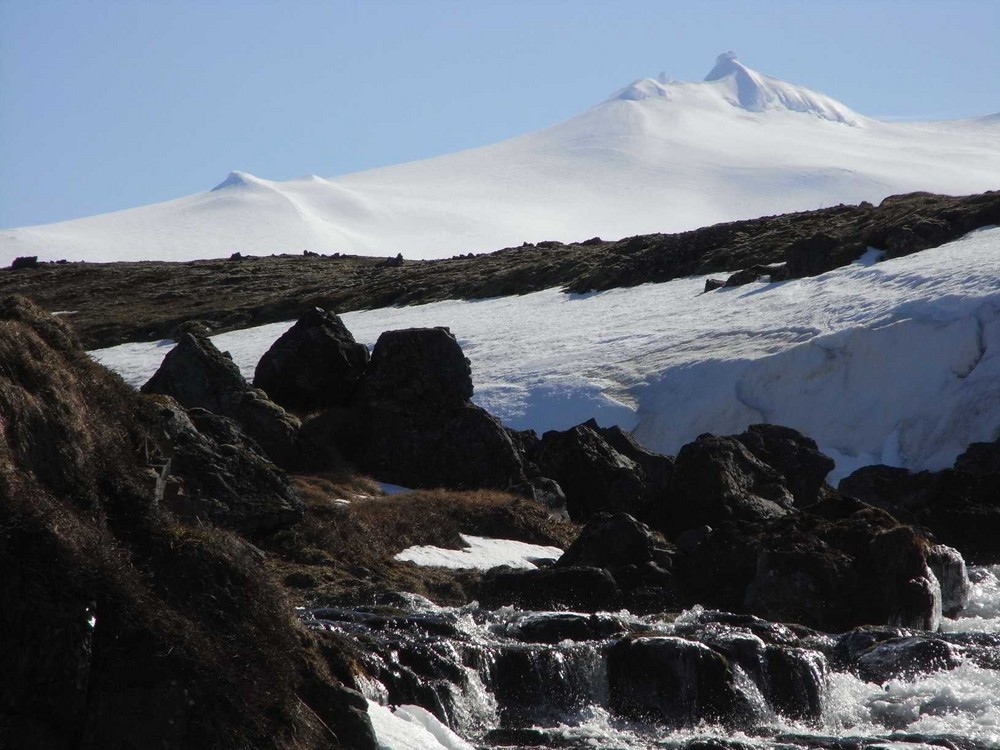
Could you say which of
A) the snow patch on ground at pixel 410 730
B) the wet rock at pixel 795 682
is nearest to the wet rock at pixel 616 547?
the wet rock at pixel 795 682

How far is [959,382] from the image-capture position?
41.3 metres

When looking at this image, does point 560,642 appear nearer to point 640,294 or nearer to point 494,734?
Answer: point 494,734

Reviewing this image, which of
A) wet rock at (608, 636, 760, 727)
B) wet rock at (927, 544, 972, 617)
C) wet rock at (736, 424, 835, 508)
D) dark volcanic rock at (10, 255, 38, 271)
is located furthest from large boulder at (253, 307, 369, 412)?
dark volcanic rock at (10, 255, 38, 271)

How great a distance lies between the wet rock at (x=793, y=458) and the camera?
3359 centimetres

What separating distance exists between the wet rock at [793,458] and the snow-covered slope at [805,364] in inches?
189

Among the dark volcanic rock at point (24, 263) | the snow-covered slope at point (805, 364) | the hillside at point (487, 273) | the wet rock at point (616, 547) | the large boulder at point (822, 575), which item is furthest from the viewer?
the dark volcanic rock at point (24, 263)

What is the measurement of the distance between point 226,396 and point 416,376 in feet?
15.7

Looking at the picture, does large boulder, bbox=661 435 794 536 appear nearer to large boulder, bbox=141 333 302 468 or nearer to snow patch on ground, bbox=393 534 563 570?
snow patch on ground, bbox=393 534 563 570

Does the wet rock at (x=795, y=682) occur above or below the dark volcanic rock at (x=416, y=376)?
below

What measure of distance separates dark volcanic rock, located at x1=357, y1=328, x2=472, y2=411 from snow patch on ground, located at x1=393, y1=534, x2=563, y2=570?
6241 millimetres

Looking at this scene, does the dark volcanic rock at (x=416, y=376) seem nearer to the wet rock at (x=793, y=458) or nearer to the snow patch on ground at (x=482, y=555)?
the snow patch on ground at (x=482, y=555)

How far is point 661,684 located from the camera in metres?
17.7

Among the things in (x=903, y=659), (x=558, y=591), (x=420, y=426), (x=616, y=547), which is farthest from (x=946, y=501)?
(x=903, y=659)

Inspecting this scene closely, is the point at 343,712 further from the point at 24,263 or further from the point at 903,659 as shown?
the point at 24,263
